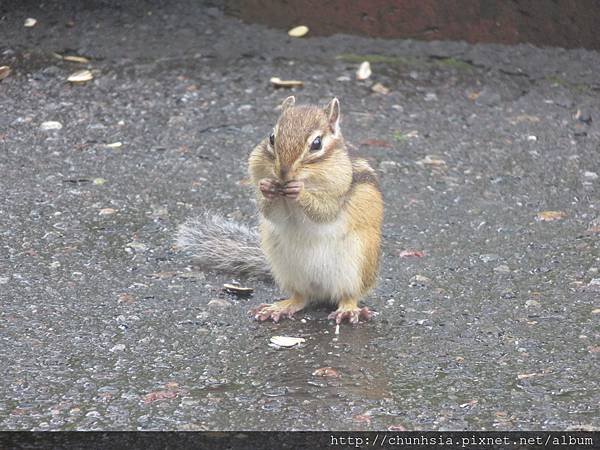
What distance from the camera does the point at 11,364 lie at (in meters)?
3.91

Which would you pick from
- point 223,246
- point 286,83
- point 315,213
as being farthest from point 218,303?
point 286,83

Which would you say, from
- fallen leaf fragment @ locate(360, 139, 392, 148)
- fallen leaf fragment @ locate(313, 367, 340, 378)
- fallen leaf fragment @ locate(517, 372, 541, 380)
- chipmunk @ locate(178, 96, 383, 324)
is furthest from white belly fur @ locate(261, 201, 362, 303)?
fallen leaf fragment @ locate(360, 139, 392, 148)

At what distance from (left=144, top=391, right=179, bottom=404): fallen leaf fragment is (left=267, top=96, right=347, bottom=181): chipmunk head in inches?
33.1

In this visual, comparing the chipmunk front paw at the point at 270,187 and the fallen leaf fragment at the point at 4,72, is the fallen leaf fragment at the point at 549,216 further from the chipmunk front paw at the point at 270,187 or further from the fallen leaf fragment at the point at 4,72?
the fallen leaf fragment at the point at 4,72

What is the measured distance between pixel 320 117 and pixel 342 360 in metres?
0.89

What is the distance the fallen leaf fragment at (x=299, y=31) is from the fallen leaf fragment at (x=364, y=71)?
1.43 feet

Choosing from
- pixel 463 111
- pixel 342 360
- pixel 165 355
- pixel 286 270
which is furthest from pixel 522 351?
pixel 463 111

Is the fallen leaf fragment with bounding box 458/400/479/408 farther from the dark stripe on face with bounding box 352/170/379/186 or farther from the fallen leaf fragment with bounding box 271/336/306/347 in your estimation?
the dark stripe on face with bounding box 352/170/379/186

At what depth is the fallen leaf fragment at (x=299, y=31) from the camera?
6961mm

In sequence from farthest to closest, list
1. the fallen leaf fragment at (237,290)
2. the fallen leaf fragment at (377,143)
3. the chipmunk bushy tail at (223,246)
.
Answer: the fallen leaf fragment at (377,143)
the chipmunk bushy tail at (223,246)
the fallen leaf fragment at (237,290)

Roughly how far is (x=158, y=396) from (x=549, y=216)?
2.40m

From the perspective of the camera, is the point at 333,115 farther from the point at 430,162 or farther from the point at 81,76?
the point at 81,76

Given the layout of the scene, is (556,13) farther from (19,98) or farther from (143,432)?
(143,432)

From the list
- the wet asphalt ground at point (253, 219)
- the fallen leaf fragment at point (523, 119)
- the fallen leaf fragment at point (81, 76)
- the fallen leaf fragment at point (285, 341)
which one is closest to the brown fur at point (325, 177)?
the fallen leaf fragment at point (285, 341)
